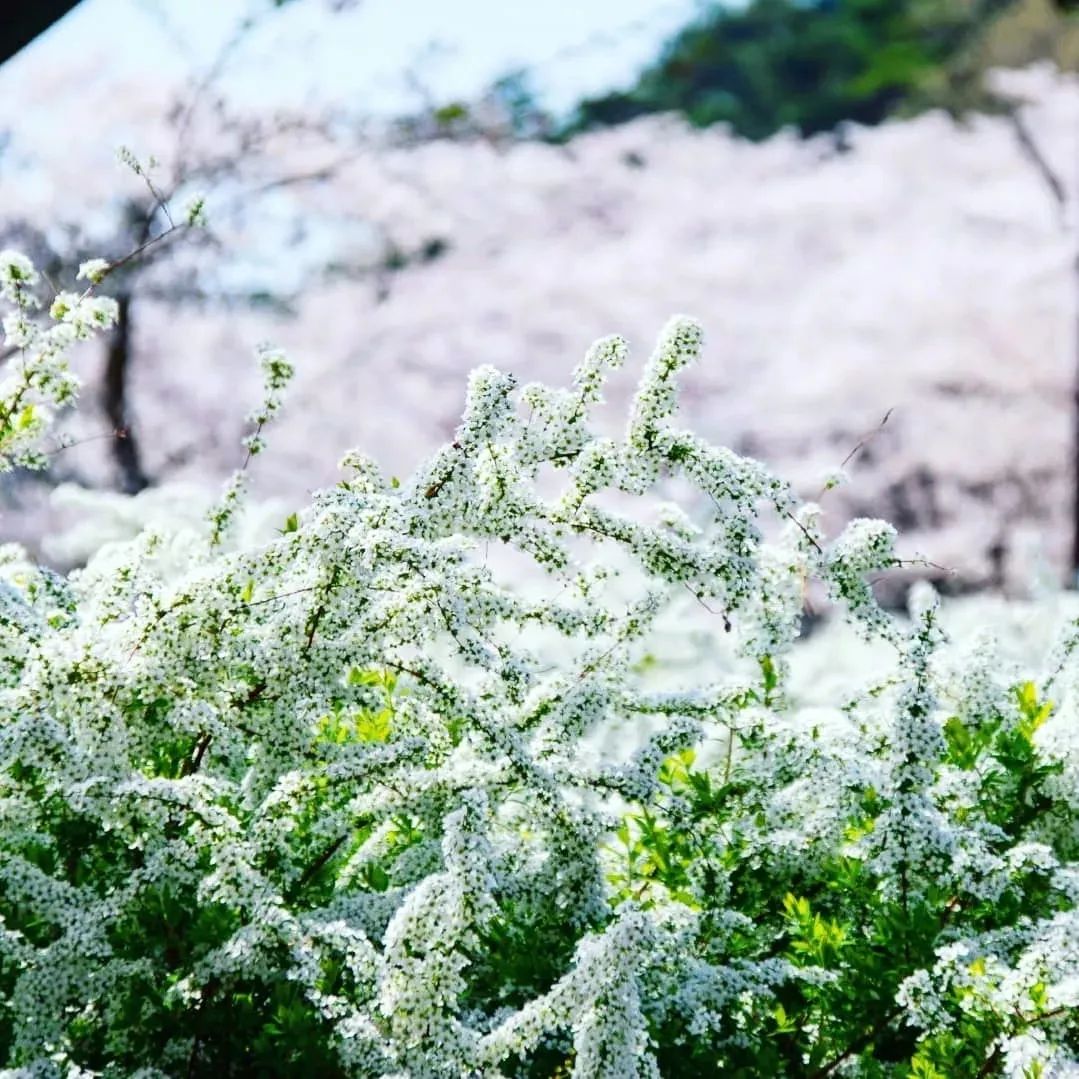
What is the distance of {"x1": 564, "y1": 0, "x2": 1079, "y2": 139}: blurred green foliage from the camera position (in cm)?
1978

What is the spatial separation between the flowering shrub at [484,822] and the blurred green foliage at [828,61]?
17285mm

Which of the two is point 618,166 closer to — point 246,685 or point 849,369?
point 849,369

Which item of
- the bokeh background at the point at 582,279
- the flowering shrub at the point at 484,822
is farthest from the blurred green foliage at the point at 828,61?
the flowering shrub at the point at 484,822

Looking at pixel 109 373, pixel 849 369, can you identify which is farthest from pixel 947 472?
pixel 109 373

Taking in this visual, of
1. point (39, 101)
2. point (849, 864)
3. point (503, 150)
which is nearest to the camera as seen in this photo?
point (849, 864)

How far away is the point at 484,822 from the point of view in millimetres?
2100

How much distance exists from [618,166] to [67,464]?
7.41 meters

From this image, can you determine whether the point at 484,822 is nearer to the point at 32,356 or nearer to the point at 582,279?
the point at 32,356

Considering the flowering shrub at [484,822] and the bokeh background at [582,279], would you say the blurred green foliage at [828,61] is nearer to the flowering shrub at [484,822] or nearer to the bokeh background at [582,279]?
the bokeh background at [582,279]

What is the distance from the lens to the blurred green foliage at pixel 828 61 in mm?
19781

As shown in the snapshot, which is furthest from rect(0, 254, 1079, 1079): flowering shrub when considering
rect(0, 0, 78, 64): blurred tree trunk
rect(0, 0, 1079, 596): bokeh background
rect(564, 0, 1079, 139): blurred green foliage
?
rect(564, 0, 1079, 139): blurred green foliage

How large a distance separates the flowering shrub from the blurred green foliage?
17.3 metres

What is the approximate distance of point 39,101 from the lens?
13320mm

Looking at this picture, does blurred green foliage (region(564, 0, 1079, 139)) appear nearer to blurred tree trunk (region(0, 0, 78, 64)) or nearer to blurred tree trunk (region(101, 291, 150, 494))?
blurred tree trunk (region(101, 291, 150, 494))
